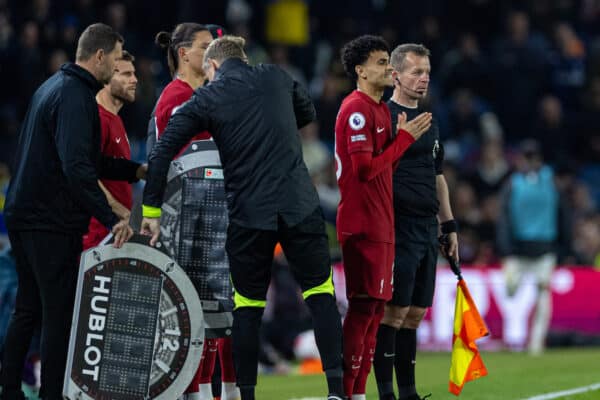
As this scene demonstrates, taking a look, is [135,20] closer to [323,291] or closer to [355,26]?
[355,26]

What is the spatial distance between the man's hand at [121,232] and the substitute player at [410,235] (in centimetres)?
172

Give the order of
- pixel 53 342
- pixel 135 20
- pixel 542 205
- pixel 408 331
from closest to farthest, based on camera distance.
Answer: pixel 53 342 → pixel 408 331 → pixel 542 205 → pixel 135 20

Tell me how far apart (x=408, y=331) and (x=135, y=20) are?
10.8 metres

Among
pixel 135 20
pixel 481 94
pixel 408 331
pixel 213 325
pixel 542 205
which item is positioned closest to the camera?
pixel 213 325

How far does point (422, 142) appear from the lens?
8.18 metres

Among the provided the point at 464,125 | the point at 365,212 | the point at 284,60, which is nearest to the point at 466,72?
the point at 464,125

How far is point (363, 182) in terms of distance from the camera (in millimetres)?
7754

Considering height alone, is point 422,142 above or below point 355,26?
below

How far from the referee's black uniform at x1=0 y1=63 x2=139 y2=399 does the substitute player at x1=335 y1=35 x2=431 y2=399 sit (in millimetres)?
1460

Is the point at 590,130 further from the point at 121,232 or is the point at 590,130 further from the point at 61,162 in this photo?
the point at 61,162

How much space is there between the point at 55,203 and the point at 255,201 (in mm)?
1139

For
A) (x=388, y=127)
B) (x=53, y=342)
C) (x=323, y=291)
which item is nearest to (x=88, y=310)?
(x=53, y=342)

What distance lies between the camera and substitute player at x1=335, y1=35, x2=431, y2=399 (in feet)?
25.2

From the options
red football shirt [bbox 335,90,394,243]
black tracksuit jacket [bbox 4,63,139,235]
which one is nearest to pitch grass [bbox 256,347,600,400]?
red football shirt [bbox 335,90,394,243]
